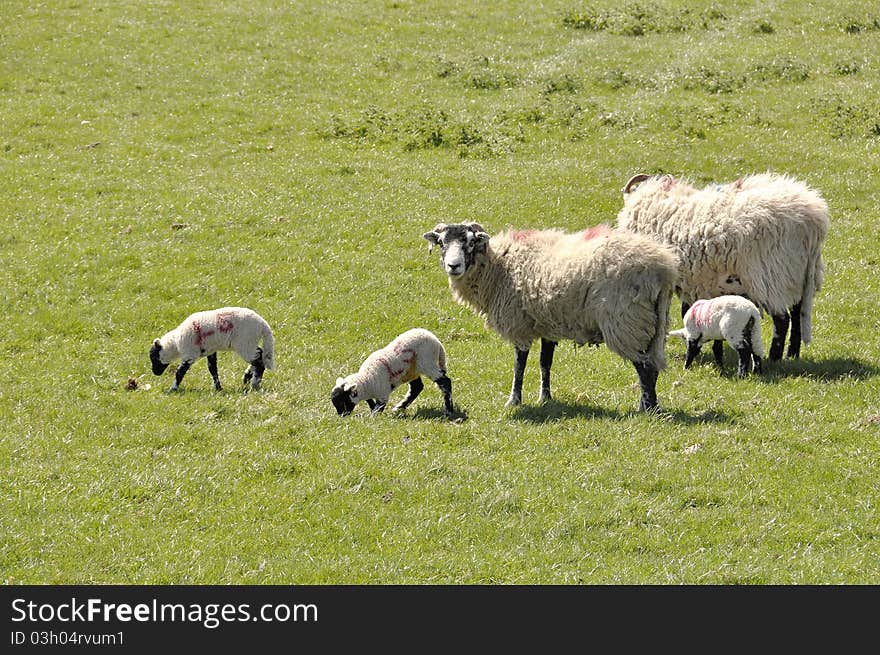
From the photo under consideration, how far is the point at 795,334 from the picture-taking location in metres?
15.9

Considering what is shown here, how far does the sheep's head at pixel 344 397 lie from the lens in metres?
13.4

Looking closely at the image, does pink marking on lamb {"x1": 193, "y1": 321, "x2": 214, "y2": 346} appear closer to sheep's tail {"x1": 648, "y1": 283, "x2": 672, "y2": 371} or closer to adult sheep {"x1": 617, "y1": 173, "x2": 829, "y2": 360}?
sheep's tail {"x1": 648, "y1": 283, "x2": 672, "y2": 371}

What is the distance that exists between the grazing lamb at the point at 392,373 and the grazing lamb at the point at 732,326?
148 inches

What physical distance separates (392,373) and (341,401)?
722mm

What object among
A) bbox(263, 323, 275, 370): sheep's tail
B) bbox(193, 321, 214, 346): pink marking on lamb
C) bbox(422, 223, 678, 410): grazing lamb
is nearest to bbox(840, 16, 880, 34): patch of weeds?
bbox(422, 223, 678, 410): grazing lamb

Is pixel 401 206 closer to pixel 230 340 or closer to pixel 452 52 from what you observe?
pixel 230 340

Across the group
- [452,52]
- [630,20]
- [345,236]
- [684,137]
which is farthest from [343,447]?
[630,20]

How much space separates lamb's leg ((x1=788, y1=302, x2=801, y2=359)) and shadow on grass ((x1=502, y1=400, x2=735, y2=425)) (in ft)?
10.9

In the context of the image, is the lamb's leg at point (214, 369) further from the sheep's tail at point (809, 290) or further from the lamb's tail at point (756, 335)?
the sheep's tail at point (809, 290)

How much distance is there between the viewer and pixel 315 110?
97.7ft

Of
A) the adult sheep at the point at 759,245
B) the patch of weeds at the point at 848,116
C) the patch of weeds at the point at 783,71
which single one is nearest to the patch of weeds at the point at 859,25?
the patch of weeds at the point at 783,71

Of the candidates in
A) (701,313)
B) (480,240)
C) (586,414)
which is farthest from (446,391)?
(701,313)

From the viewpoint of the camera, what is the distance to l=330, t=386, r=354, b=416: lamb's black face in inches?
527

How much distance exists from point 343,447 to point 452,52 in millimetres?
24202
